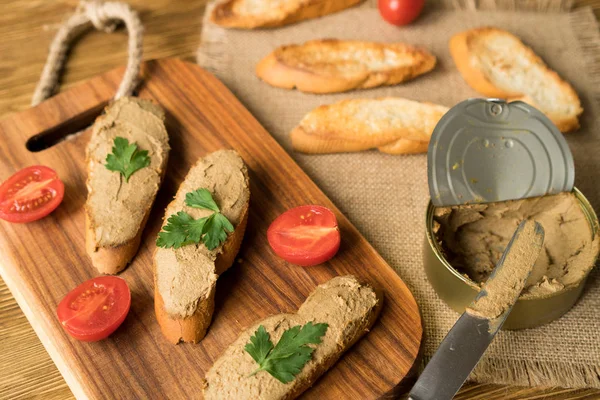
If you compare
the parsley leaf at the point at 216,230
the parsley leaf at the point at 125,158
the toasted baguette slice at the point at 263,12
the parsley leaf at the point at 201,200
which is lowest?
the parsley leaf at the point at 216,230

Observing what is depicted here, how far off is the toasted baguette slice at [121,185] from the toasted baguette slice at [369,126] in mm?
736

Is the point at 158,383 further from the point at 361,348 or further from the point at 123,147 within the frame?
the point at 123,147

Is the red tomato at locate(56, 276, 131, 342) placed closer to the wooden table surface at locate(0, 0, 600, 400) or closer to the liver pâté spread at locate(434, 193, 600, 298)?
the wooden table surface at locate(0, 0, 600, 400)

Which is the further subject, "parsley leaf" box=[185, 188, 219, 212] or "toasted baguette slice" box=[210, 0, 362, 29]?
"toasted baguette slice" box=[210, 0, 362, 29]

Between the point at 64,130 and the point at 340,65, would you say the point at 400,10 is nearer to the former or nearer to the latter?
the point at 340,65

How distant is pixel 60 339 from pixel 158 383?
45cm

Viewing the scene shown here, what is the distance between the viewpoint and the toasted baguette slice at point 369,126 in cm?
326

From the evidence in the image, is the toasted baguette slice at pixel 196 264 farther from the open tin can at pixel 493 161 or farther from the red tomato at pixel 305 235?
the open tin can at pixel 493 161

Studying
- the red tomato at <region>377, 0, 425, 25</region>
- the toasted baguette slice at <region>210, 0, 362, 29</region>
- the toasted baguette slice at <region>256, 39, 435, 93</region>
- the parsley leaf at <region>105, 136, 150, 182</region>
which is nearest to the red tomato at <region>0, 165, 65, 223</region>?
the parsley leaf at <region>105, 136, 150, 182</region>

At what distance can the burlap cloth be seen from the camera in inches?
104

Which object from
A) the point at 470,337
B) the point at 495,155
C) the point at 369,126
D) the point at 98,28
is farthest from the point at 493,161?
the point at 98,28

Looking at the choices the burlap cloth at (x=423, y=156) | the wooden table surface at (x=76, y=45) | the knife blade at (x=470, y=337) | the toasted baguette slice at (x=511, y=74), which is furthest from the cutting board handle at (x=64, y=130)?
the knife blade at (x=470, y=337)

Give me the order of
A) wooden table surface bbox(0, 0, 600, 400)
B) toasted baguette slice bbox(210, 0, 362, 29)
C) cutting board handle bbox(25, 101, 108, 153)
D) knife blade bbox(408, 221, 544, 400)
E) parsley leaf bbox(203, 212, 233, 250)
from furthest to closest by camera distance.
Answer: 1. toasted baguette slice bbox(210, 0, 362, 29)
2. wooden table surface bbox(0, 0, 600, 400)
3. cutting board handle bbox(25, 101, 108, 153)
4. parsley leaf bbox(203, 212, 233, 250)
5. knife blade bbox(408, 221, 544, 400)

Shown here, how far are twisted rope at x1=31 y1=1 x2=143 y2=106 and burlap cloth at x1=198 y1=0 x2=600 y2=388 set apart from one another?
468 millimetres
